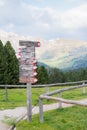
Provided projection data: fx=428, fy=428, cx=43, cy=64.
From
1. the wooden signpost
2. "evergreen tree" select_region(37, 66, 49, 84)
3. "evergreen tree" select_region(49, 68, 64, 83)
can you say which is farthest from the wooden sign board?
"evergreen tree" select_region(49, 68, 64, 83)

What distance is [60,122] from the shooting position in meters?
14.2

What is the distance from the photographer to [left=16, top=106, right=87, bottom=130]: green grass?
13.4m

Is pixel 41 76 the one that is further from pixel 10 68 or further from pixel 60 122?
pixel 60 122

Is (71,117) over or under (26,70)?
under

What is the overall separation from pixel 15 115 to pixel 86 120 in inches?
140

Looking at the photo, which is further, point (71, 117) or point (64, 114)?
point (64, 114)

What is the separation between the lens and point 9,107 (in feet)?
66.7

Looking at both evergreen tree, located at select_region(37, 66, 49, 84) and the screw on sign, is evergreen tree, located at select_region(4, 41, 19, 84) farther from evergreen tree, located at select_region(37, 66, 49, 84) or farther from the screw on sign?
the screw on sign

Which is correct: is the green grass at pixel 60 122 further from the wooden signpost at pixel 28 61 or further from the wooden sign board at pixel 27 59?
the wooden sign board at pixel 27 59

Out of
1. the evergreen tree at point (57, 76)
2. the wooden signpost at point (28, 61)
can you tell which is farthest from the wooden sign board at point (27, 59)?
the evergreen tree at point (57, 76)

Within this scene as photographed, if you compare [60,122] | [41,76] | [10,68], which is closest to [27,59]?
[60,122]

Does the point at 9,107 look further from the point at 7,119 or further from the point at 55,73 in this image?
the point at 55,73

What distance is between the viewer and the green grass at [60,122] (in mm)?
13370

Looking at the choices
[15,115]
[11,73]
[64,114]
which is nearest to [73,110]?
[64,114]
